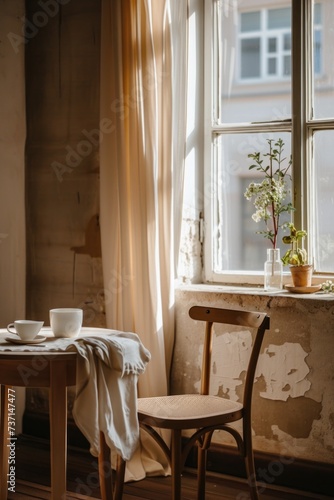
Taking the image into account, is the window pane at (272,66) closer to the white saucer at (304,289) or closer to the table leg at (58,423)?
the white saucer at (304,289)

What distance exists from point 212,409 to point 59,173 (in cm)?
162

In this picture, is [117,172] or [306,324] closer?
[306,324]

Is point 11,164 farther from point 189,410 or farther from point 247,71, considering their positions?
point 189,410

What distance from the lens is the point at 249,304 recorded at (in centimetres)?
303

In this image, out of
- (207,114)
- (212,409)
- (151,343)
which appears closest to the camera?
(212,409)

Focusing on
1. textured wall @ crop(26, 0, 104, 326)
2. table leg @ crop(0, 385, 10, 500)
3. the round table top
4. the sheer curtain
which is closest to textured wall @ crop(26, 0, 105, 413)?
textured wall @ crop(26, 0, 104, 326)

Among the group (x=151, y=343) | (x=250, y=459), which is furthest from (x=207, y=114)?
(x=250, y=459)

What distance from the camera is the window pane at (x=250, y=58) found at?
130 inches

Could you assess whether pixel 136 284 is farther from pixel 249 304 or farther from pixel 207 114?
pixel 207 114

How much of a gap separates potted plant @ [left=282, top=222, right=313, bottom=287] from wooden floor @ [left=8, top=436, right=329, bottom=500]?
91 centimetres

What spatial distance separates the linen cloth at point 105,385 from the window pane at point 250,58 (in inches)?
62.6

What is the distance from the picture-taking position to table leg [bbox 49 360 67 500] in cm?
221
